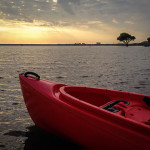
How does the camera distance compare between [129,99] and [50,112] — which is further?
[129,99]

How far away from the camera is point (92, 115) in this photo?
3.32m

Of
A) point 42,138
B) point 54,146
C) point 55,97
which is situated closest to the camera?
point 55,97

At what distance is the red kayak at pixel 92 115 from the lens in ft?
9.75

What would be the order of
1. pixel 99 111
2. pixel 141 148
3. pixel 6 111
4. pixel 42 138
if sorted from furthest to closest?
1. pixel 6 111
2. pixel 42 138
3. pixel 99 111
4. pixel 141 148

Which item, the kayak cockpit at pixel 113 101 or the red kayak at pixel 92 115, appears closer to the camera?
the red kayak at pixel 92 115

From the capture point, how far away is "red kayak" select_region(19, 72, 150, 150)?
297 centimetres

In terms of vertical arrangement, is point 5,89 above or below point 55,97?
below

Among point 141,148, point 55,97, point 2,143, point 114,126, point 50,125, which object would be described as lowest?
point 2,143

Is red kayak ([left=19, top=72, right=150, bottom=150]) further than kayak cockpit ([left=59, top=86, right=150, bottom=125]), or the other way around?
kayak cockpit ([left=59, top=86, right=150, bottom=125])

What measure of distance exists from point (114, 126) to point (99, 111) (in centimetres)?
41

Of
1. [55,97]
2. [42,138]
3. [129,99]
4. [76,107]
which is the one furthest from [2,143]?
[129,99]

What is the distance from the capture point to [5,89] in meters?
9.27

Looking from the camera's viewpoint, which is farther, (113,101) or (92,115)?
(113,101)

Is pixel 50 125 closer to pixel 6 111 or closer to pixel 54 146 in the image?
pixel 54 146
